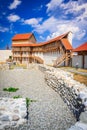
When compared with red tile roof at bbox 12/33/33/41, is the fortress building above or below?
below

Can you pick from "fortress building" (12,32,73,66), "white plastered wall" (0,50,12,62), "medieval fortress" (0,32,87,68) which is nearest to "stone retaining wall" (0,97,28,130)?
"medieval fortress" (0,32,87,68)

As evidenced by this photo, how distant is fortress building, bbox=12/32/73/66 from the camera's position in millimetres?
22562

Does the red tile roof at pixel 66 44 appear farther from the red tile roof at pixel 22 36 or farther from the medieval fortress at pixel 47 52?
the red tile roof at pixel 22 36

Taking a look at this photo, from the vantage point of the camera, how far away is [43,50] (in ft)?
100

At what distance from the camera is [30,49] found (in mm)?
33469

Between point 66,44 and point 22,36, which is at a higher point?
point 22,36

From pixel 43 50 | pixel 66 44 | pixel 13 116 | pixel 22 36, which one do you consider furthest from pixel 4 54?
pixel 13 116

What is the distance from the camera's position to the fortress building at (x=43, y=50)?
2256 centimetres

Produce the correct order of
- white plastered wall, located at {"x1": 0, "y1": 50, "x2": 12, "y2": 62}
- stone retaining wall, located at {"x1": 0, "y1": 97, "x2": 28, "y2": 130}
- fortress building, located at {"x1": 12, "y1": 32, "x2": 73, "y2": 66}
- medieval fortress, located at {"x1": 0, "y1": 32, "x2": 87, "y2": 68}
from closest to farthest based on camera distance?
stone retaining wall, located at {"x1": 0, "y1": 97, "x2": 28, "y2": 130}
medieval fortress, located at {"x1": 0, "y1": 32, "x2": 87, "y2": 68}
fortress building, located at {"x1": 12, "y1": 32, "x2": 73, "y2": 66}
white plastered wall, located at {"x1": 0, "y1": 50, "x2": 12, "y2": 62}

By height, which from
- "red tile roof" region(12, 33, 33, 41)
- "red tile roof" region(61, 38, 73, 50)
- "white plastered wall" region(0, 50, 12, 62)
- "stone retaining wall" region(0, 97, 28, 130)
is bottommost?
"stone retaining wall" region(0, 97, 28, 130)

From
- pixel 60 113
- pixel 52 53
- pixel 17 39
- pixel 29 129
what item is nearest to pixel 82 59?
pixel 52 53

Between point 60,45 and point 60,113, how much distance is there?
61.9ft

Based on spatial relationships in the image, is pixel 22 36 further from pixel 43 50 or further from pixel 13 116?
pixel 13 116

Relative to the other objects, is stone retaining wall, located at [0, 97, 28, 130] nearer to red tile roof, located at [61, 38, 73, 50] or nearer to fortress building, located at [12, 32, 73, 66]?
fortress building, located at [12, 32, 73, 66]
